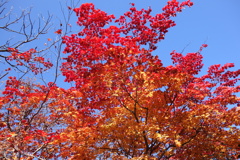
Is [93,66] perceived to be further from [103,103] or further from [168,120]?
[168,120]

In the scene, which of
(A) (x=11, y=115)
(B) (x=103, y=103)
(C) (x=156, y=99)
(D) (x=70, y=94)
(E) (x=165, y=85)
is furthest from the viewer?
(A) (x=11, y=115)

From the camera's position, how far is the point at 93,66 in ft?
33.6

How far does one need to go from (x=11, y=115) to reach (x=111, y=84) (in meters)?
8.02

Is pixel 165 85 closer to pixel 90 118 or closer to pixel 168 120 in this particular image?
pixel 168 120

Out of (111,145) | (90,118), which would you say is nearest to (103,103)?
(90,118)

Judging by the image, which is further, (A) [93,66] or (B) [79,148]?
(A) [93,66]

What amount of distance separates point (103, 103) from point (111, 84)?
156cm

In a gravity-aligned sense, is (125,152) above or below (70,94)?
below

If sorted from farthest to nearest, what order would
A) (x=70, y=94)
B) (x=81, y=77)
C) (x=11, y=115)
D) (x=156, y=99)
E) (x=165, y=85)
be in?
(x=11, y=115), (x=81, y=77), (x=70, y=94), (x=156, y=99), (x=165, y=85)

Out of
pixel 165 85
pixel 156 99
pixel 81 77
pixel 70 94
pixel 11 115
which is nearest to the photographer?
pixel 165 85

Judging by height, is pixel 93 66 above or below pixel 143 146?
above

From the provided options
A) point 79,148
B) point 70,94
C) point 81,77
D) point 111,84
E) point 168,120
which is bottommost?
point 79,148

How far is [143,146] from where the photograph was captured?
9141mm

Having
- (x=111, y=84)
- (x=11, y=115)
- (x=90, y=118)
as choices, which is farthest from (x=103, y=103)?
(x=11, y=115)
